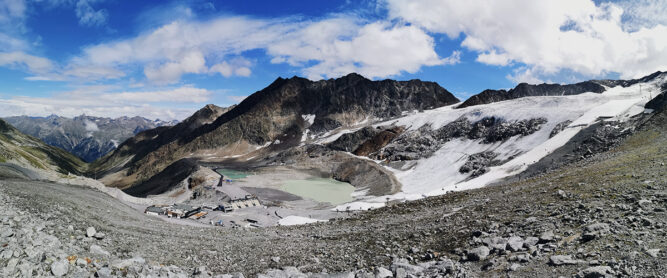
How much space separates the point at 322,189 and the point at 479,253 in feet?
283

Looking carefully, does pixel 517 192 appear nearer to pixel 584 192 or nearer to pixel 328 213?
pixel 584 192

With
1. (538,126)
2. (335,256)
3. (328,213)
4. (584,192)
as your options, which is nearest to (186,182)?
(328,213)

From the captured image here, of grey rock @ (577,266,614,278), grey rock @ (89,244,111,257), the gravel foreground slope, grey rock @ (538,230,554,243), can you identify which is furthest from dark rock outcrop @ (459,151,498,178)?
grey rock @ (89,244,111,257)

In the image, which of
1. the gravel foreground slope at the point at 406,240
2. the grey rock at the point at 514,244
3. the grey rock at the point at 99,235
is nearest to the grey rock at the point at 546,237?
the gravel foreground slope at the point at 406,240

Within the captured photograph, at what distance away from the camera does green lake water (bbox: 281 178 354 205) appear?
85.4 meters

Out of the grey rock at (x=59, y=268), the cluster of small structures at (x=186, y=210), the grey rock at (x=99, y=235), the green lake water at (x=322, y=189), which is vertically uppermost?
the grey rock at (x=59, y=268)

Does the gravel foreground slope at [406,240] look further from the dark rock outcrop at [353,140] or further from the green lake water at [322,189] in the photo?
the dark rock outcrop at [353,140]

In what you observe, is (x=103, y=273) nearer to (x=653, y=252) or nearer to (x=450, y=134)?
(x=653, y=252)

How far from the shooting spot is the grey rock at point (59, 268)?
31.5ft

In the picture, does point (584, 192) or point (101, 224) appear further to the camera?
point (584, 192)

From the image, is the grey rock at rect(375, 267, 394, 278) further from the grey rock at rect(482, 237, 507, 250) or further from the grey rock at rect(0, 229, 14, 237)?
the grey rock at rect(0, 229, 14, 237)

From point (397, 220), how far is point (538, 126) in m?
77.2

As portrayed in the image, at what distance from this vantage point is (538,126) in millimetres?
85312

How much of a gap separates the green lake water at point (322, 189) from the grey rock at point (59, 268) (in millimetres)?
69815
